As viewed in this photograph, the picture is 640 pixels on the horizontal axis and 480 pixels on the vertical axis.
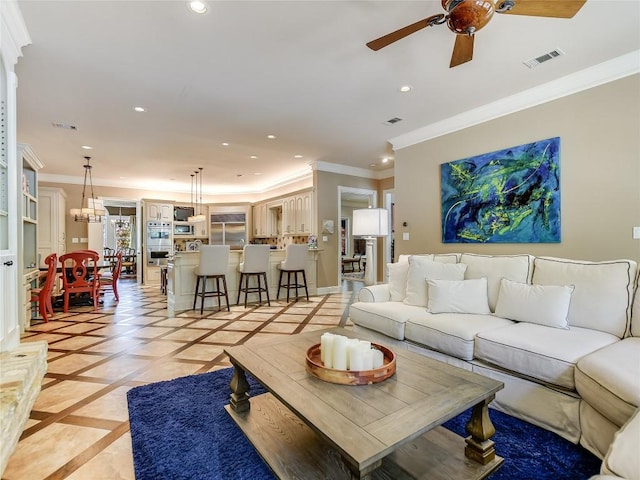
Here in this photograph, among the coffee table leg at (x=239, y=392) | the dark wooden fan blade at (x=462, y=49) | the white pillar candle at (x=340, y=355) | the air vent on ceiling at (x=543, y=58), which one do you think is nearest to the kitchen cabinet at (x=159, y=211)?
the coffee table leg at (x=239, y=392)

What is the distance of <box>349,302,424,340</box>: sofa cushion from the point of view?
2.65 m

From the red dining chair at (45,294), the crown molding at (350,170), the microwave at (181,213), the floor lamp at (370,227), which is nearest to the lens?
the floor lamp at (370,227)

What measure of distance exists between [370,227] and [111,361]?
2852 mm

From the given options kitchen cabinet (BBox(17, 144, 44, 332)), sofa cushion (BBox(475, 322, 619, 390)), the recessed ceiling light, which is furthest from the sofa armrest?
kitchen cabinet (BBox(17, 144, 44, 332))

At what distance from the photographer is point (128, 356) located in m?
2.98

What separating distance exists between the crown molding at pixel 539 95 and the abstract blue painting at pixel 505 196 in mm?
447

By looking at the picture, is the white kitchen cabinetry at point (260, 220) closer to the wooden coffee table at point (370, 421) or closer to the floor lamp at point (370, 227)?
the floor lamp at point (370, 227)

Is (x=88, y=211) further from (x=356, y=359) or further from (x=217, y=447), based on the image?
(x=356, y=359)

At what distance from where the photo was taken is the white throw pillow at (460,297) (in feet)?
8.62

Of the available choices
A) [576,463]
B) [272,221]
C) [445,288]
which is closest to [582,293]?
[445,288]

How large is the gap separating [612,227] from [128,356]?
4663 mm

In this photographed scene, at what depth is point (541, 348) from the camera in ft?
6.04

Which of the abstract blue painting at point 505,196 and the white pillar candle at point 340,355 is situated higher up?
the abstract blue painting at point 505,196

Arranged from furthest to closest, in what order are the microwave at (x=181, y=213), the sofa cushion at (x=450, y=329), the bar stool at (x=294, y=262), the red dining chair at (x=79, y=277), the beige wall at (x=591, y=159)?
1. the microwave at (x=181, y=213)
2. the bar stool at (x=294, y=262)
3. the red dining chair at (x=79, y=277)
4. the beige wall at (x=591, y=159)
5. the sofa cushion at (x=450, y=329)
